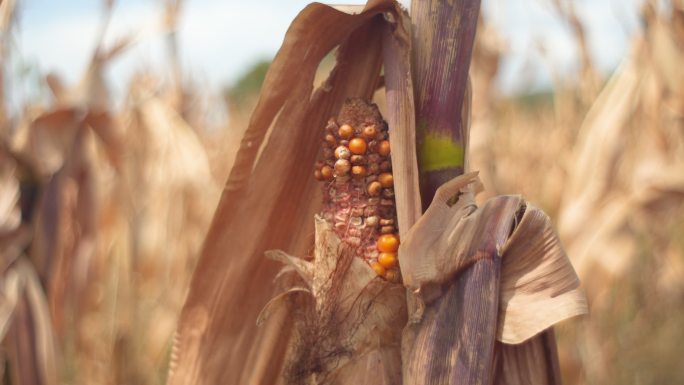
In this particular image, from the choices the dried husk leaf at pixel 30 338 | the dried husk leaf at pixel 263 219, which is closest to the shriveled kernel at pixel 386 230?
the dried husk leaf at pixel 263 219

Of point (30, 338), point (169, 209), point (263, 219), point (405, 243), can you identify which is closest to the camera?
point (405, 243)

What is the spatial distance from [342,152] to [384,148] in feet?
0.13

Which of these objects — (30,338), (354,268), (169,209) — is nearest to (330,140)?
(354,268)

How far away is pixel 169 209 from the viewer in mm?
2383

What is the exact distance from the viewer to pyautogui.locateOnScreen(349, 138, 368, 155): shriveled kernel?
26.4 inches

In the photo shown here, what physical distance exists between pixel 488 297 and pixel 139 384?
148 centimetres

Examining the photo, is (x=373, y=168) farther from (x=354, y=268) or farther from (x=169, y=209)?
(x=169, y=209)

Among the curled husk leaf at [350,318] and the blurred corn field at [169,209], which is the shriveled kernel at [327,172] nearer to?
the curled husk leaf at [350,318]

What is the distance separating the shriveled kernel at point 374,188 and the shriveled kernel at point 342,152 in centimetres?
3

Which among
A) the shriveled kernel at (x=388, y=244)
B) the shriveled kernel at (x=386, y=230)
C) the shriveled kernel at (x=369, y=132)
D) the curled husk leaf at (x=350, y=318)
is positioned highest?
the shriveled kernel at (x=369, y=132)

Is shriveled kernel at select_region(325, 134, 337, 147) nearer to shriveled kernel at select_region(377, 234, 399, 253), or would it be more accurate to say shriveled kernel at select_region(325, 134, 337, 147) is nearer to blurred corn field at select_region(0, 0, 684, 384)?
shriveled kernel at select_region(377, 234, 399, 253)

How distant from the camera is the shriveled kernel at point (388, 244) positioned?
665mm

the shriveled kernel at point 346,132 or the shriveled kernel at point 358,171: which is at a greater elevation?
the shriveled kernel at point 346,132

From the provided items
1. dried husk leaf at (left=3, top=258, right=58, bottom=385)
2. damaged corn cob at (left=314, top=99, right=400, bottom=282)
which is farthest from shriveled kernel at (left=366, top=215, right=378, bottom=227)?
dried husk leaf at (left=3, top=258, right=58, bottom=385)
